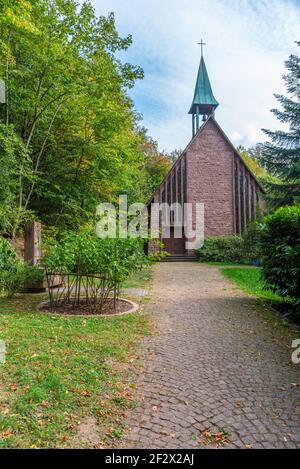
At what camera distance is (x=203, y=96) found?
979 inches

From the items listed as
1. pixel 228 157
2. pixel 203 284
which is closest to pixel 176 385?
pixel 203 284

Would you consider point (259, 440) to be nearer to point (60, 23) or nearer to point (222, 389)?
point (222, 389)

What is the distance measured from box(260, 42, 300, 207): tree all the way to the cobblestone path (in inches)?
535

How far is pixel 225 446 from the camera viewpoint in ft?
7.45

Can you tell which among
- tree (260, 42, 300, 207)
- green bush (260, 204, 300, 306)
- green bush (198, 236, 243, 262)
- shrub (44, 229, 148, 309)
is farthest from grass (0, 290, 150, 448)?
tree (260, 42, 300, 207)

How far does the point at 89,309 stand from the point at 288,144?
52.3ft

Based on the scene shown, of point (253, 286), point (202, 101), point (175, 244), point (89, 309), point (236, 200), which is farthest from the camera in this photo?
point (202, 101)

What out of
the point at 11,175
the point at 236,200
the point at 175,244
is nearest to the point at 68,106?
the point at 11,175

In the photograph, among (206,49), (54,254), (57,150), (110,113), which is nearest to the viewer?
(54,254)

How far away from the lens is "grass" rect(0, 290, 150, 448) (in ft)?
7.91

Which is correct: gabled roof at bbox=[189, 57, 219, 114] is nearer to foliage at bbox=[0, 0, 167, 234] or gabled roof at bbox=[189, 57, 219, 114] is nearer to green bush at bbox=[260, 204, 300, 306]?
foliage at bbox=[0, 0, 167, 234]

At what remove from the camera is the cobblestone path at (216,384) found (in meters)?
2.42

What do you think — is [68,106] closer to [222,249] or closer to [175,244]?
[175,244]

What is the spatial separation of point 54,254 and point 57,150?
6.74 m
